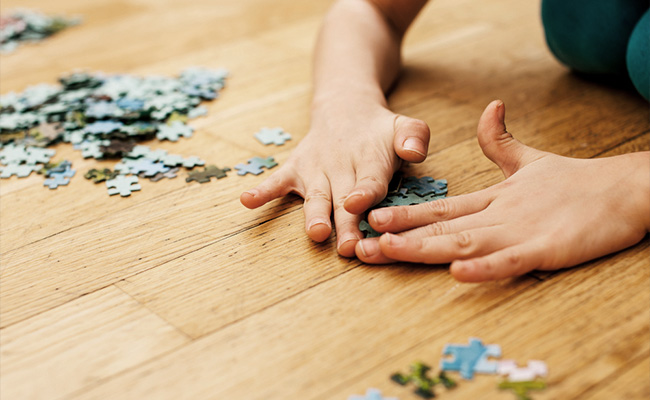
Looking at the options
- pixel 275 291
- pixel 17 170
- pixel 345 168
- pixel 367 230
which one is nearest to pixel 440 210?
pixel 367 230

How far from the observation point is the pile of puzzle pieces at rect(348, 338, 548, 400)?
903 mm

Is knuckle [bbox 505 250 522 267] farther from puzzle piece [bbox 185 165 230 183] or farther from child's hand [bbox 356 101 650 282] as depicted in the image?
puzzle piece [bbox 185 165 230 183]

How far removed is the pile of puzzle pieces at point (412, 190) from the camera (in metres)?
1.30

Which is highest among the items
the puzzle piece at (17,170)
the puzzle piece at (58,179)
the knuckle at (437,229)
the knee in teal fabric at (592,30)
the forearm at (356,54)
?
the knee in teal fabric at (592,30)

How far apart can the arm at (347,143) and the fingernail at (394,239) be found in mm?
79

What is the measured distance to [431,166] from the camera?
1.50 meters

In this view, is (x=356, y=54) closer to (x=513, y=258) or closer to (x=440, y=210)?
(x=440, y=210)

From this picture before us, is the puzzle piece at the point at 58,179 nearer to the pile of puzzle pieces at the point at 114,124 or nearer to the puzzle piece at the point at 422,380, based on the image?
the pile of puzzle pieces at the point at 114,124

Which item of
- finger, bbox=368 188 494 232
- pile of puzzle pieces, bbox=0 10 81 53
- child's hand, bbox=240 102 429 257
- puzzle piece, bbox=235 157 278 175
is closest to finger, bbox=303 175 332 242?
child's hand, bbox=240 102 429 257

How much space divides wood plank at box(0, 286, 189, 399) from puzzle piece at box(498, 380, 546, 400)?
0.51m

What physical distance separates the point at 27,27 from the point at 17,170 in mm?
1255

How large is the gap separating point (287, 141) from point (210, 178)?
0.84ft

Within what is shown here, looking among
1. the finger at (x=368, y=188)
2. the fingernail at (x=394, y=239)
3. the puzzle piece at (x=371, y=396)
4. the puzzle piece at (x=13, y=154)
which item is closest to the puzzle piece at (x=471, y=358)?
the puzzle piece at (x=371, y=396)

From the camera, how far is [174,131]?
67.9 inches
